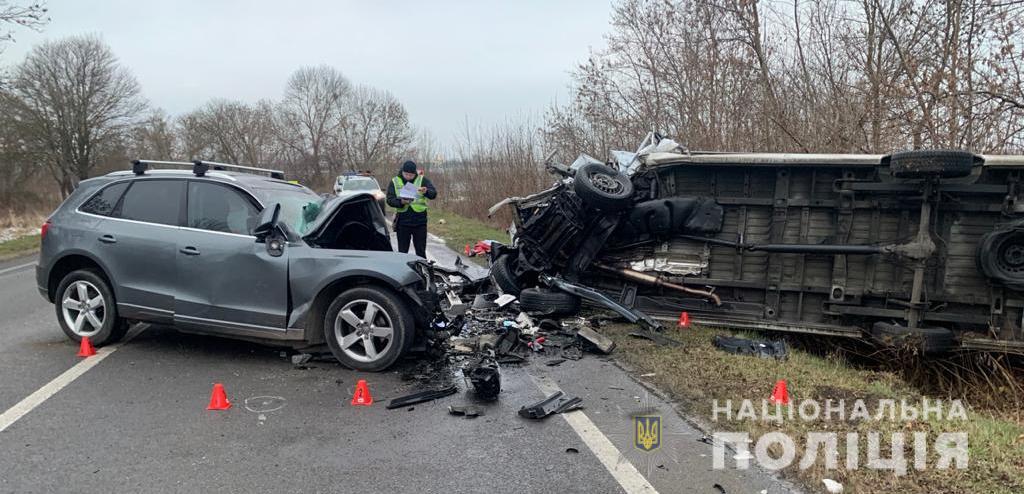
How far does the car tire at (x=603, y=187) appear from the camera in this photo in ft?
21.6

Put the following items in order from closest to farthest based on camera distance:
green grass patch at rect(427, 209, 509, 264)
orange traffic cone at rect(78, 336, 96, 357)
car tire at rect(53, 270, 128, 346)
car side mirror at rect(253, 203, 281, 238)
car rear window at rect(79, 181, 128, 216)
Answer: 1. car side mirror at rect(253, 203, 281, 238)
2. orange traffic cone at rect(78, 336, 96, 357)
3. car tire at rect(53, 270, 128, 346)
4. car rear window at rect(79, 181, 128, 216)
5. green grass patch at rect(427, 209, 509, 264)

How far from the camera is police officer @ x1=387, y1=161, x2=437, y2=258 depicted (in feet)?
28.8

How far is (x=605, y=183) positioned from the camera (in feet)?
22.6

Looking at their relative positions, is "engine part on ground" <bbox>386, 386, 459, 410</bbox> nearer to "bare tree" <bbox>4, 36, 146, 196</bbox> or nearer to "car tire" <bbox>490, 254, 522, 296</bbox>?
"car tire" <bbox>490, 254, 522, 296</bbox>

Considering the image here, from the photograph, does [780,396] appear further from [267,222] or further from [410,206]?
[410,206]

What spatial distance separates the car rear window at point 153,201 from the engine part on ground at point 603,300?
3.96 meters

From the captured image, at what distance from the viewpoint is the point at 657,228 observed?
6.62 metres

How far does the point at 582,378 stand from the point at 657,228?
7.65 ft

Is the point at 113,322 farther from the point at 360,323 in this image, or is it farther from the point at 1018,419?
the point at 1018,419

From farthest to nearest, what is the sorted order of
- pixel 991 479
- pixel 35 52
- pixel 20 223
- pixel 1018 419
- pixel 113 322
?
pixel 35 52 → pixel 20 223 → pixel 113 322 → pixel 1018 419 → pixel 991 479

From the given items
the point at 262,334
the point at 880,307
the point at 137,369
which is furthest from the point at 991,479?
the point at 137,369
